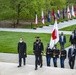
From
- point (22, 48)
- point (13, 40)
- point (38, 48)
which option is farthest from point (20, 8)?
point (38, 48)

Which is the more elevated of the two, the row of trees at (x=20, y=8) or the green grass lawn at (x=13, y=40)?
the row of trees at (x=20, y=8)

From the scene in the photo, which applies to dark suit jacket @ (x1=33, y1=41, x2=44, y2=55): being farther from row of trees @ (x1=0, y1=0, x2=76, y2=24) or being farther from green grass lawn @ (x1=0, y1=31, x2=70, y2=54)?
row of trees @ (x1=0, y1=0, x2=76, y2=24)

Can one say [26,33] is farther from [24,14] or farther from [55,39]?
[55,39]

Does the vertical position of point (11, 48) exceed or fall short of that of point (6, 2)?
it falls short

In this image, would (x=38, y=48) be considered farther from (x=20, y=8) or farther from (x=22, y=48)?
(x=20, y=8)

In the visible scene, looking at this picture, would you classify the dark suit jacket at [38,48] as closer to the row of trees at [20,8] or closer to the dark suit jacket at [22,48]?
the dark suit jacket at [22,48]

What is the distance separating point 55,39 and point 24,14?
73.2ft

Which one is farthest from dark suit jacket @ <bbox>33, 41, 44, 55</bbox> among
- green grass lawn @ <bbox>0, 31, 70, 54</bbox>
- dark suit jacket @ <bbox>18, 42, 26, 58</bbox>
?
green grass lawn @ <bbox>0, 31, 70, 54</bbox>

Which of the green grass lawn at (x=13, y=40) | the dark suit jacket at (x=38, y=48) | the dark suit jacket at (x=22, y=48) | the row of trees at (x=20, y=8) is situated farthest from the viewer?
the row of trees at (x=20, y=8)

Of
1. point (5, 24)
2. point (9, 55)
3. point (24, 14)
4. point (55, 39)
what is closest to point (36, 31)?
point (24, 14)

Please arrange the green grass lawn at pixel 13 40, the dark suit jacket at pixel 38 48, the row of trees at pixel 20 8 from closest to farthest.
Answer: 1. the dark suit jacket at pixel 38 48
2. the green grass lawn at pixel 13 40
3. the row of trees at pixel 20 8

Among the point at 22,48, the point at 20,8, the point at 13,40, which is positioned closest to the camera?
the point at 22,48

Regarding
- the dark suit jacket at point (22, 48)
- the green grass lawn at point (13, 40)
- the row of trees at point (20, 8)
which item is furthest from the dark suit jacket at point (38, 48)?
the row of trees at point (20, 8)

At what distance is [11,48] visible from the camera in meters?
25.6
